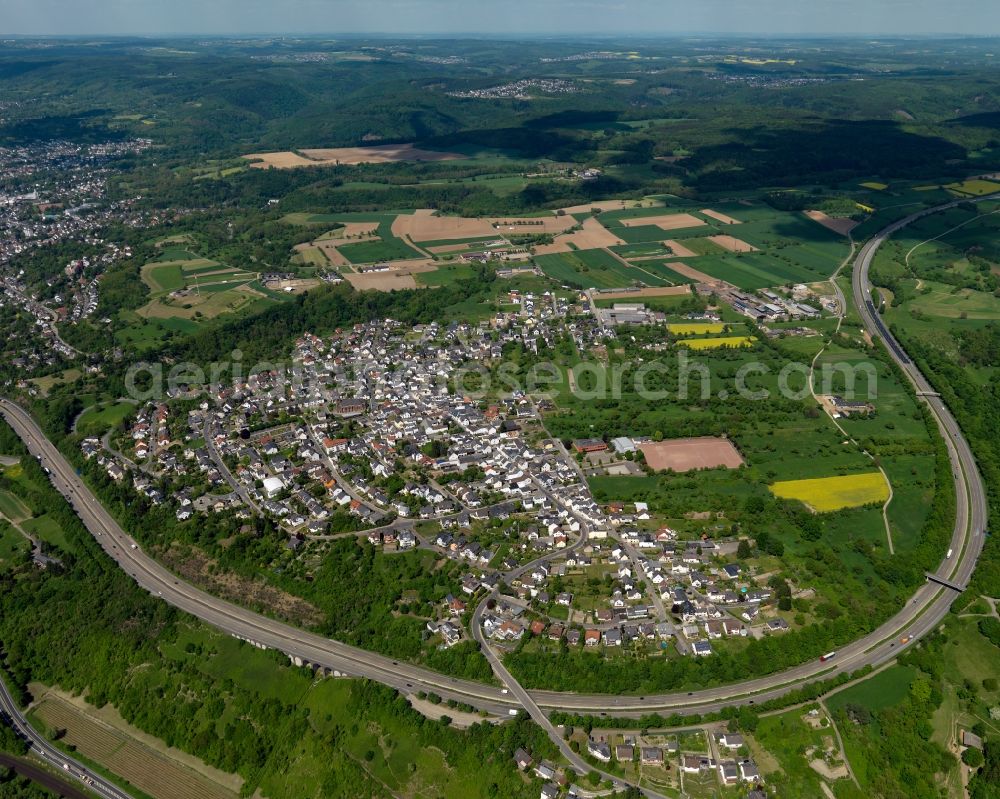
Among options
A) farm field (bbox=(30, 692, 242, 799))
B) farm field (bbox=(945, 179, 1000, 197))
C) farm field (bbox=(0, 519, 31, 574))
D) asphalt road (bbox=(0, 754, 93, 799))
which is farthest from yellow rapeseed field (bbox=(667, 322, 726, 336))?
farm field (bbox=(945, 179, 1000, 197))

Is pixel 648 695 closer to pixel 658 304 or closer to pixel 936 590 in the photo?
pixel 936 590

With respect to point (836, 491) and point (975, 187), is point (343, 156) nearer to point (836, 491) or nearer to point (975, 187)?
point (975, 187)

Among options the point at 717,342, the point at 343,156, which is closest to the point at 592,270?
the point at 717,342

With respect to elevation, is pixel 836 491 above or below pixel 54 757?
above

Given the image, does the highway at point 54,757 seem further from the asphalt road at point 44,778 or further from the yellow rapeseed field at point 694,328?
the yellow rapeseed field at point 694,328

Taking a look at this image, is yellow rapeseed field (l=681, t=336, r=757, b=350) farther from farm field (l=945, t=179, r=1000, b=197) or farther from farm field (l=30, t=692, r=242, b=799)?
farm field (l=945, t=179, r=1000, b=197)

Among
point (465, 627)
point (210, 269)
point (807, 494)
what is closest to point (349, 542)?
point (465, 627)
